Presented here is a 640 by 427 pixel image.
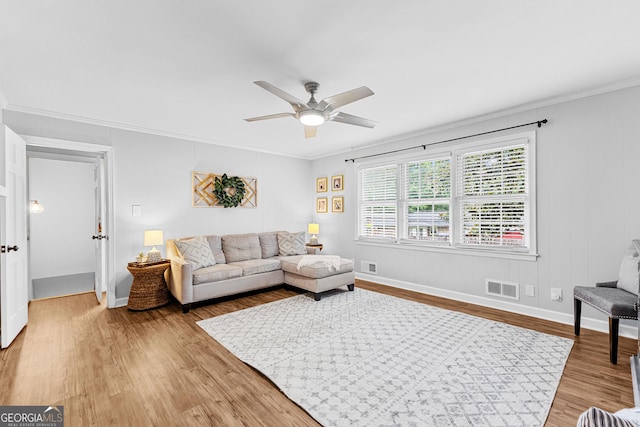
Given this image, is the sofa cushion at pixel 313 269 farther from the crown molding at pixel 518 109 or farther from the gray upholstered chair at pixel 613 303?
the gray upholstered chair at pixel 613 303

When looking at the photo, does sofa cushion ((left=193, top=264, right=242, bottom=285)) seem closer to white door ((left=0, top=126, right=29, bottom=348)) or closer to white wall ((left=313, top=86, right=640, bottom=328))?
white door ((left=0, top=126, right=29, bottom=348))

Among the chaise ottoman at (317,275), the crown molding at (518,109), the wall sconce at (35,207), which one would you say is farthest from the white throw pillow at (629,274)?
the wall sconce at (35,207)

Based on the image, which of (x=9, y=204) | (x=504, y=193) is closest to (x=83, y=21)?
(x=9, y=204)

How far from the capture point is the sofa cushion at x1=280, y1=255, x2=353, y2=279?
4.35m

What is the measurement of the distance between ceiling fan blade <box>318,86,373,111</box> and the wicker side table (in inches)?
125

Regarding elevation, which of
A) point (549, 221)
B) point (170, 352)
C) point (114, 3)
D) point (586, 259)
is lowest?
point (170, 352)

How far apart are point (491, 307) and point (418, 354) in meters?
1.94

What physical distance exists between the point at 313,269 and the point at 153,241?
2365 millimetres

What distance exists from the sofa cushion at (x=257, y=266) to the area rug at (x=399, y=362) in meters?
0.79

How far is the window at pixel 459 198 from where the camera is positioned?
3.75 metres

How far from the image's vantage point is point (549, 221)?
138 inches

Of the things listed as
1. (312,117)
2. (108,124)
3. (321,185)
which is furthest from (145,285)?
(321,185)

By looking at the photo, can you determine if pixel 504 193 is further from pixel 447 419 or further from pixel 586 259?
pixel 447 419

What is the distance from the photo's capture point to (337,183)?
6.16 metres
